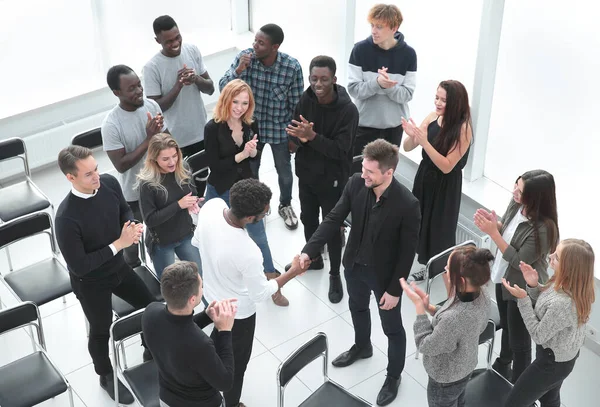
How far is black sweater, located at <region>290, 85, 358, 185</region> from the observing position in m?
4.93

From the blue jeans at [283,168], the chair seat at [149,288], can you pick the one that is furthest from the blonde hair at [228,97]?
the chair seat at [149,288]

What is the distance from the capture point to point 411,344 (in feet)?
16.6

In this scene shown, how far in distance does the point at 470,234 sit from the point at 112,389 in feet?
9.20

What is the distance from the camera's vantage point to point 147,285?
15.7 feet

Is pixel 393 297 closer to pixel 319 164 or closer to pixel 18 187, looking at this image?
pixel 319 164

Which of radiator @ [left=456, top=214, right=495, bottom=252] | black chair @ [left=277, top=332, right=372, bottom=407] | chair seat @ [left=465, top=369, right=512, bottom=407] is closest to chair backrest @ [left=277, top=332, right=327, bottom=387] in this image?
black chair @ [left=277, top=332, right=372, bottom=407]

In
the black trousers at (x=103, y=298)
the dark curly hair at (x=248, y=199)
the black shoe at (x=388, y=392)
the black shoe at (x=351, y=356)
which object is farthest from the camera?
the black shoe at (x=351, y=356)

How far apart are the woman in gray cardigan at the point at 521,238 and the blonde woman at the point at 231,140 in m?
1.70

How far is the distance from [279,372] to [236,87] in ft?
6.81

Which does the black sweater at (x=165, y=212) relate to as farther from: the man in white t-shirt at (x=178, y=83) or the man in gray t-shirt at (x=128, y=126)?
the man in white t-shirt at (x=178, y=83)

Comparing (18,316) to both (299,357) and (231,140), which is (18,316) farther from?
(231,140)

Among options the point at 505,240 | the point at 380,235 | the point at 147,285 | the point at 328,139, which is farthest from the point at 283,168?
the point at 505,240

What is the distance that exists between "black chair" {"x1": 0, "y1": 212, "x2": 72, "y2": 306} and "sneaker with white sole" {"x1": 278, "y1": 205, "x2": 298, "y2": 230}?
199cm

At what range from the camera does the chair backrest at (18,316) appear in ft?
13.6
